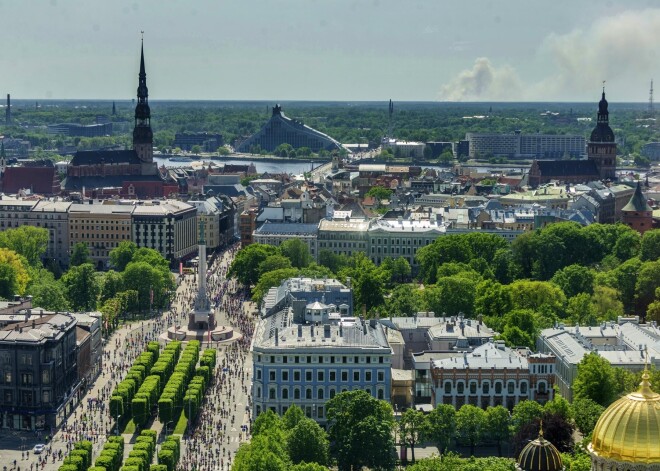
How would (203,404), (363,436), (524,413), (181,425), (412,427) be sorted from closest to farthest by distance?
1. (363,436)
2. (412,427)
3. (524,413)
4. (181,425)
5. (203,404)

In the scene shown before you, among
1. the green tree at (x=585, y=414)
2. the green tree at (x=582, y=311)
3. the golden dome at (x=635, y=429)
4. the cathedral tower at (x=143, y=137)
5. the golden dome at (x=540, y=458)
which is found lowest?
the green tree at (x=585, y=414)

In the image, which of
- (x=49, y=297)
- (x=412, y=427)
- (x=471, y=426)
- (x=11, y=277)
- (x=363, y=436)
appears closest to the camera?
(x=363, y=436)

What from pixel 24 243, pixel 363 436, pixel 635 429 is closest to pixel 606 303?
pixel 363 436

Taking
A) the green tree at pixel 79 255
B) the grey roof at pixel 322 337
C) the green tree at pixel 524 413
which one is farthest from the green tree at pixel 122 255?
the green tree at pixel 524 413

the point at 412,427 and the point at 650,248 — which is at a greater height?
the point at 650,248

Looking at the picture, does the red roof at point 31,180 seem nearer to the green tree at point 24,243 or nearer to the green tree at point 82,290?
the green tree at point 24,243

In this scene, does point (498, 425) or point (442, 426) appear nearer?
point (442, 426)

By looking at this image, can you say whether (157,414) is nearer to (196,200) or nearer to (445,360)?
(445,360)

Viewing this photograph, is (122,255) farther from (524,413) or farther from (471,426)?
(524,413)
